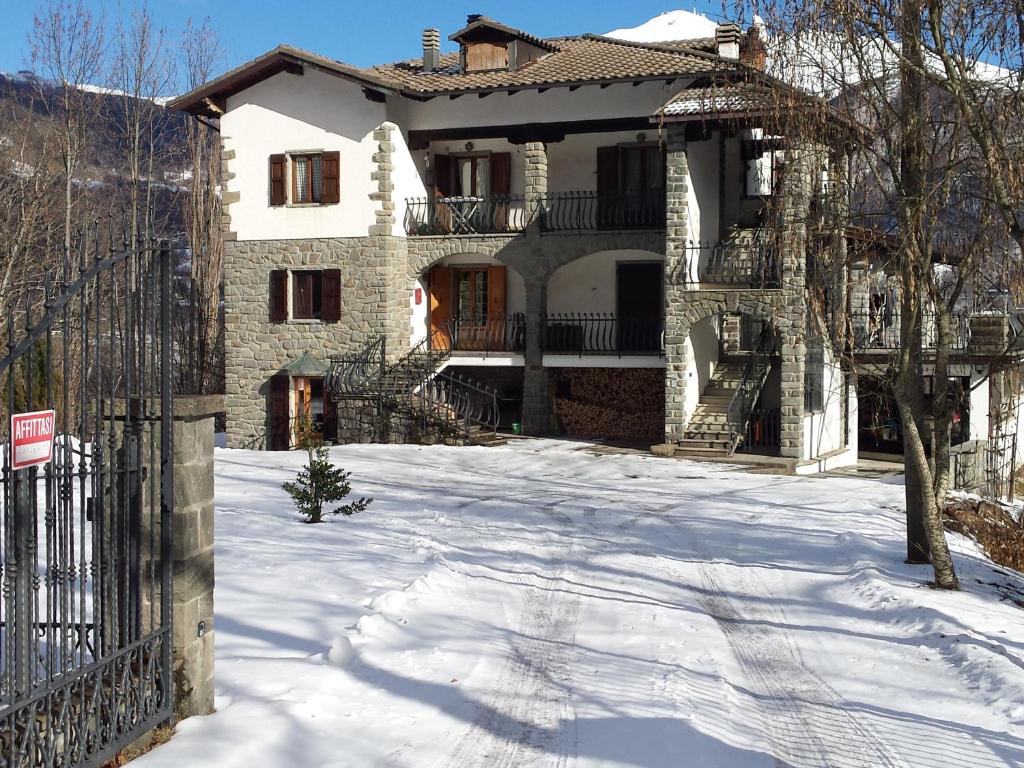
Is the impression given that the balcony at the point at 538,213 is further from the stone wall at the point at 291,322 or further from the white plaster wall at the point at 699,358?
the white plaster wall at the point at 699,358

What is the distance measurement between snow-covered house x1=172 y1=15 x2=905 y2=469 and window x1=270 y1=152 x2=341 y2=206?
49mm

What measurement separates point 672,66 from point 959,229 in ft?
48.9

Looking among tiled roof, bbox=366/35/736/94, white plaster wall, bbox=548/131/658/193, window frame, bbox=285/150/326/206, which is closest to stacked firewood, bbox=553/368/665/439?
white plaster wall, bbox=548/131/658/193

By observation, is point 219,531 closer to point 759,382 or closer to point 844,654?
point 844,654

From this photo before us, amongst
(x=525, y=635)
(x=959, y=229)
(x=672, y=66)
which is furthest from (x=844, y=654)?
(x=672, y=66)

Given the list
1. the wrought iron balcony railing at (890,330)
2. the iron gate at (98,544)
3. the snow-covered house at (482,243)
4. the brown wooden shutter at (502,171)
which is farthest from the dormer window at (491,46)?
the iron gate at (98,544)

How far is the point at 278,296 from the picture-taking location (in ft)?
87.1

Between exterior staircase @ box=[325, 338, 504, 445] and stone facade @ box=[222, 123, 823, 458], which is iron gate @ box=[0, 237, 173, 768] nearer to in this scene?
stone facade @ box=[222, 123, 823, 458]

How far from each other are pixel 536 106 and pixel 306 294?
292 inches

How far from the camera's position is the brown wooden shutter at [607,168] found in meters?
25.3

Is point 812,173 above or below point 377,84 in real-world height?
below

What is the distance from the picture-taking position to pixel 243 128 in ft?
86.1

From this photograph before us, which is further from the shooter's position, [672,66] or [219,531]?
[672,66]

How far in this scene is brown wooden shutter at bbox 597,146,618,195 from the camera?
25.3 meters
